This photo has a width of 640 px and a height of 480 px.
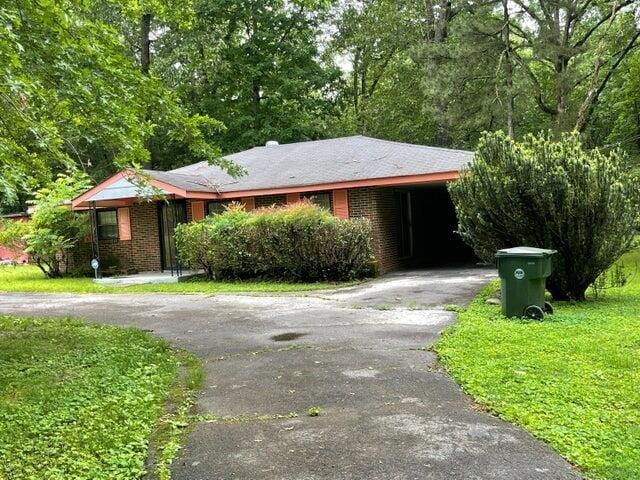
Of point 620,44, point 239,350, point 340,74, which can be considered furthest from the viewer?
point 340,74

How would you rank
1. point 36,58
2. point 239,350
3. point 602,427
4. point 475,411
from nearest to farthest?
point 602,427
point 475,411
point 36,58
point 239,350

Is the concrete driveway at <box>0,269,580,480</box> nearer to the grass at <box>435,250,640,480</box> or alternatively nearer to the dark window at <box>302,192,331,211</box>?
the grass at <box>435,250,640,480</box>

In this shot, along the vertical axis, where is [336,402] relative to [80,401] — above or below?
below

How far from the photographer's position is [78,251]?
714 inches

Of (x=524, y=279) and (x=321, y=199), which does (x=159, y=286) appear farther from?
(x=524, y=279)

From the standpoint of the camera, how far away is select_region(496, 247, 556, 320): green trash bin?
769cm

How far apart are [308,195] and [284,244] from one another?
3156 mm

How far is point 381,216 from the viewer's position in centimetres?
1560

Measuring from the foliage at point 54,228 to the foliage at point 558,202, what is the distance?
12401 mm

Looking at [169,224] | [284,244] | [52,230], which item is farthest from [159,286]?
[52,230]

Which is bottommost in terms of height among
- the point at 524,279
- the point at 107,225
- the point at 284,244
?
the point at 524,279

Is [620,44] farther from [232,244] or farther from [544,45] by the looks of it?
[232,244]

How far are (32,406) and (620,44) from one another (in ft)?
71.3

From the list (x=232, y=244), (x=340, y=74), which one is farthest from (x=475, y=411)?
(x=340, y=74)
